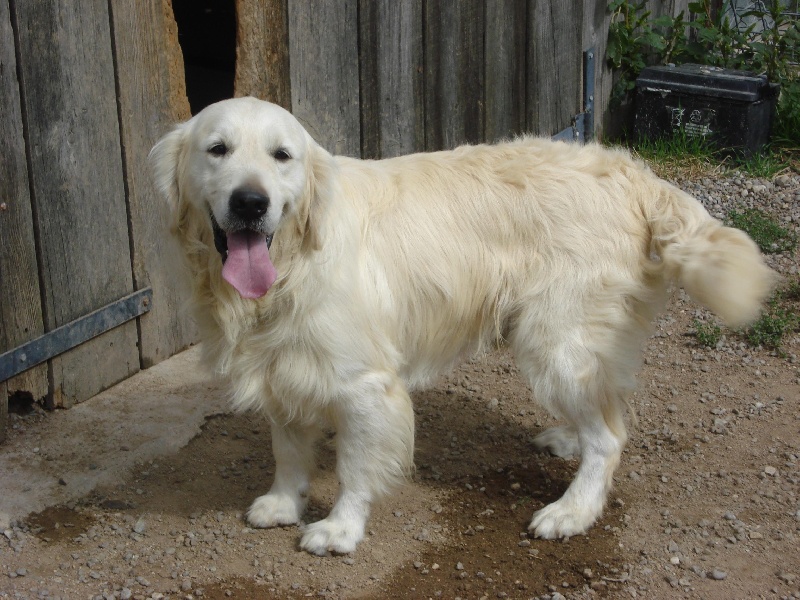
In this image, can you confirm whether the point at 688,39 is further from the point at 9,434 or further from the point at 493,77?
the point at 9,434

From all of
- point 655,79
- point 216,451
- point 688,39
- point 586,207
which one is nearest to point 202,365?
point 216,451

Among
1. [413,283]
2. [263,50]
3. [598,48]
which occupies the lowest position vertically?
[413,283]

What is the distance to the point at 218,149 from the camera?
309cm

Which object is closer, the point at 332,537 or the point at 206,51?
the point at 332,537

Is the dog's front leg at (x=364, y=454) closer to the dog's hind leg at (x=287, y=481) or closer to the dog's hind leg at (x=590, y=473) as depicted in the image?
the dog's hind leg at (x=287, y=481)

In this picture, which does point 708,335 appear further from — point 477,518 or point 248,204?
point 248,204

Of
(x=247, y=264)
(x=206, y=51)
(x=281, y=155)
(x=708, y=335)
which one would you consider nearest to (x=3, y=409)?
(x=247, y=264)

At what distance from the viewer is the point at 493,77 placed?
19.3 ft

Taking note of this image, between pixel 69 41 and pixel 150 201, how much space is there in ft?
2.63

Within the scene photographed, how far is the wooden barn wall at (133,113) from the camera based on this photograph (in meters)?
3.79

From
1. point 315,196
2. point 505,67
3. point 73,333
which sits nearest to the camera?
point 315,196

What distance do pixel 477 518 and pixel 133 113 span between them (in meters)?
2.24

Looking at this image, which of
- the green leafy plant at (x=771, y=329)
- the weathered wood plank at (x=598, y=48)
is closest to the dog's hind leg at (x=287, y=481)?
the green leafy plant at (x=771, y=329)

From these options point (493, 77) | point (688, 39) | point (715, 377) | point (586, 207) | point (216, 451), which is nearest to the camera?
point (586, 207)
